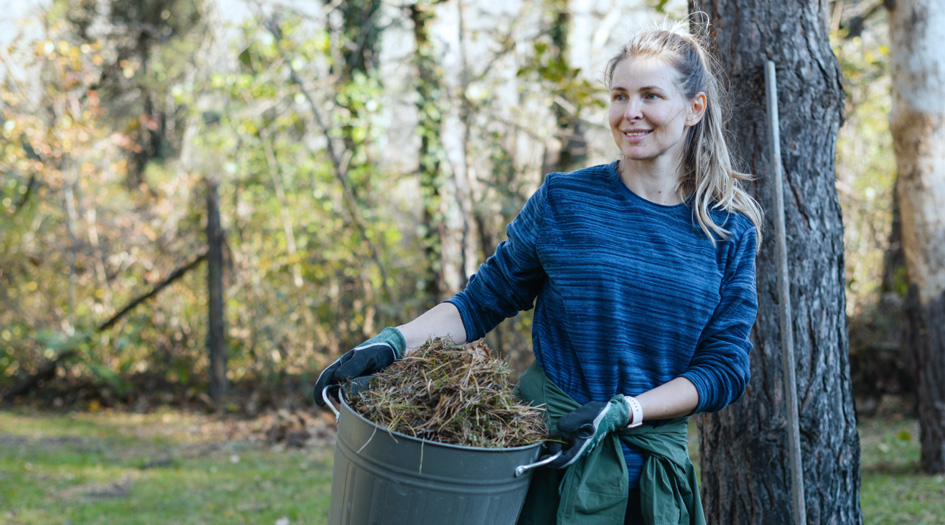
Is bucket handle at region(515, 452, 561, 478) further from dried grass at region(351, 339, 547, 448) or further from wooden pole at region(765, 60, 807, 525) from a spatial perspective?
wooden pole at region(765, 60, 807, 525)

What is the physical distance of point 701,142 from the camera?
6.43ft

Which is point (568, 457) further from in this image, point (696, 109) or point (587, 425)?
point (696, 109)

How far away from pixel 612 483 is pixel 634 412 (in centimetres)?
19

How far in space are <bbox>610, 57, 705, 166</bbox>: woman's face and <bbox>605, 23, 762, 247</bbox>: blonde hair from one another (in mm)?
31

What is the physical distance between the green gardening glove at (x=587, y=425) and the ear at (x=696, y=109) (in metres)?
0.74

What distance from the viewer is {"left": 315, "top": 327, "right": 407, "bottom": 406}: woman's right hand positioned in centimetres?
177

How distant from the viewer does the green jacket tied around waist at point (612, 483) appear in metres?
1.78

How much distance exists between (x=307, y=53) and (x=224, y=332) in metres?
2.76

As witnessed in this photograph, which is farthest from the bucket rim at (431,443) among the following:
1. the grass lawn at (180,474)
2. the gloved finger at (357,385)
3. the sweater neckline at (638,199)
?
the grass lawn at (180,474)

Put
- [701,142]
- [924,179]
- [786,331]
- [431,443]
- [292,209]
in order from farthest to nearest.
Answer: [292,209], [924,179], [786,331], [701,142], [431,443]

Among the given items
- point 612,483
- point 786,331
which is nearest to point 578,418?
point 612,483

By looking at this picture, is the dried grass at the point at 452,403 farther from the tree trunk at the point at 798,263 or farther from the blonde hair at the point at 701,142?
the tree trunk at the point at 798,263

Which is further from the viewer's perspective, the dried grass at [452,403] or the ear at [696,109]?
the ear at [696,109]

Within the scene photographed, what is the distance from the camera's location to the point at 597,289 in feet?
5.99
